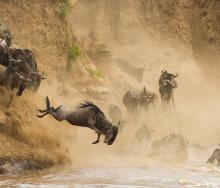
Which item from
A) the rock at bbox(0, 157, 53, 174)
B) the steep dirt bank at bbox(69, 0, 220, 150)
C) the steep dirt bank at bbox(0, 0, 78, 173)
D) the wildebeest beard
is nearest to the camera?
the rock at bbox(0, 157, 53, 174)

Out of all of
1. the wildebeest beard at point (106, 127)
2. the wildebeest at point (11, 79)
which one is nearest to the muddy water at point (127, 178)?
the wildebeest beard at point (106, 127)

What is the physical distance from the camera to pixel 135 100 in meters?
27.4

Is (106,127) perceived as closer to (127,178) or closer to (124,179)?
(127,178)

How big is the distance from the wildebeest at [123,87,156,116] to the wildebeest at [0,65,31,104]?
39.7 feet

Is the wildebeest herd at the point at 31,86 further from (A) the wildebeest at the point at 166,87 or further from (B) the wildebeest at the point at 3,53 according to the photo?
(A) the wildebeest at the point at 166,87

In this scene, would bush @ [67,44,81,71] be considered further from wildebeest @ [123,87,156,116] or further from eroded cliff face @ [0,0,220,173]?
wildebeest @ [123,87,156,116]

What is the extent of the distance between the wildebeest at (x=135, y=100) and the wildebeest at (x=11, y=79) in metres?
12.1

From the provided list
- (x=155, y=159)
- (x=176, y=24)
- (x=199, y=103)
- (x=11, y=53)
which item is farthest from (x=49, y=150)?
(x=176, y=24)

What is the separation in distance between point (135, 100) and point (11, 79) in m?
12.7

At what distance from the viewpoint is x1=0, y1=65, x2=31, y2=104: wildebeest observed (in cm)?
1499

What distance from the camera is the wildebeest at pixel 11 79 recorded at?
15.0 meters

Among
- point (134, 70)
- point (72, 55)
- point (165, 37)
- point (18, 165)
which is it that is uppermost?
point (165, 37)

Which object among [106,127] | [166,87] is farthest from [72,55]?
[106,127]

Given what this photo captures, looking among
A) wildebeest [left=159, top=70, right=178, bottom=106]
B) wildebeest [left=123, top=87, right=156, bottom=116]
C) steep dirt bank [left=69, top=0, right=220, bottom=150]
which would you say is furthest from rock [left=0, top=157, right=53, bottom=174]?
steep dirt bank [left=69, top=0, right=220, bottom=150]
